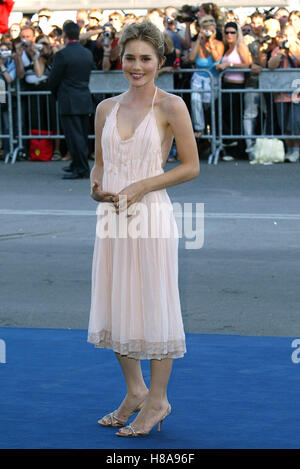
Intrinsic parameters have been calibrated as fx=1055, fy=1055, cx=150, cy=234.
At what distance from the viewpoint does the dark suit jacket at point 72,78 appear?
14.6m

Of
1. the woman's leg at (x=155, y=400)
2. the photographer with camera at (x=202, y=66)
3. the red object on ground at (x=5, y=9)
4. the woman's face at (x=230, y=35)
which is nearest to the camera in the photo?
the woman's leg at (x=155, y=400)

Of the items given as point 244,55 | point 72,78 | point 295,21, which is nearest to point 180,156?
point 72,78

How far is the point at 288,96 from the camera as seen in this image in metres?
15.8

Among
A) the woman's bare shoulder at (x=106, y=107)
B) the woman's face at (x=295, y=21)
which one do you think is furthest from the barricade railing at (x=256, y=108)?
the woman's bare shoulder at (x=106, y=107)

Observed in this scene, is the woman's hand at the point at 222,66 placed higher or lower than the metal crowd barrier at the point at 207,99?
higher

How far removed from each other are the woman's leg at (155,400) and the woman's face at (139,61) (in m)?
1.28

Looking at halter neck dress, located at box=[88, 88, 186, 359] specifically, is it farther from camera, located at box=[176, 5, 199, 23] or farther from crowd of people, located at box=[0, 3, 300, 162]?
camera, located at box=[176, 5, 199, 23]

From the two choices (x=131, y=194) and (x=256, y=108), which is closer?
(x=131, y=194)

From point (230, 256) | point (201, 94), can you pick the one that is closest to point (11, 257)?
point (230, 256)

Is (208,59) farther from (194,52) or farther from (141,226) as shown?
(141,226)

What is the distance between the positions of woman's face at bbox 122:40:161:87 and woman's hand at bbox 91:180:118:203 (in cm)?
49

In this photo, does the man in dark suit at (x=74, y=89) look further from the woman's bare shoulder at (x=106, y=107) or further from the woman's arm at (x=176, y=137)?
the woman's arm at (x=176, y=137)

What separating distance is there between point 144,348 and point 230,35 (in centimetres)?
1148

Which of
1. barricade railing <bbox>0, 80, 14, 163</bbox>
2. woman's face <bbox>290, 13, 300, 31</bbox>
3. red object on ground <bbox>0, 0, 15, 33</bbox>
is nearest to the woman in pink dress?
red object on ground <bbox>0, 0, 15, 33</bbox>
